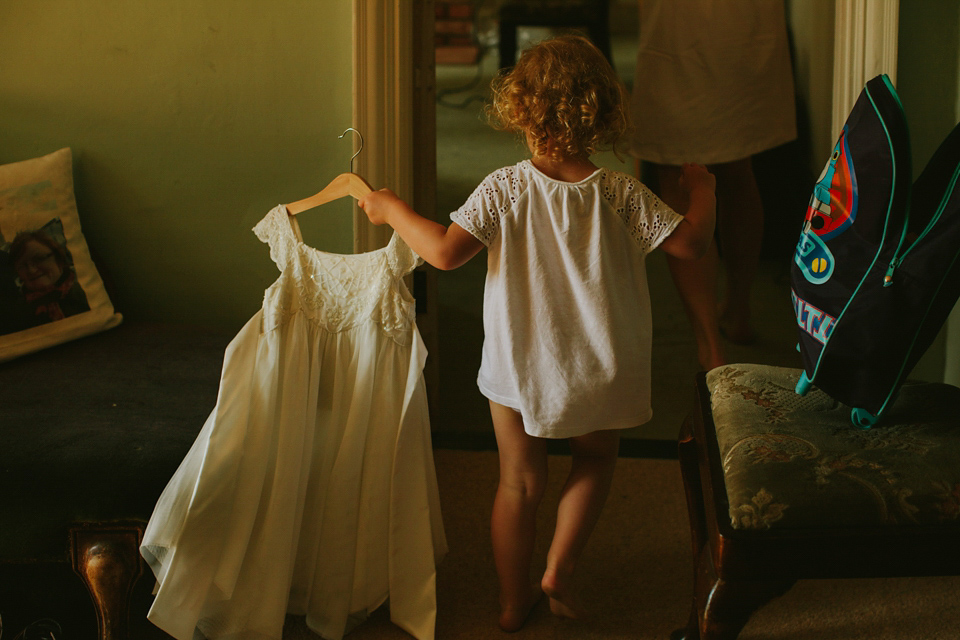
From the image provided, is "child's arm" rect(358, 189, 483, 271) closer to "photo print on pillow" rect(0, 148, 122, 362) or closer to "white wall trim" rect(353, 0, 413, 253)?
"white wall trim" rect(353, 0, 413, 253)

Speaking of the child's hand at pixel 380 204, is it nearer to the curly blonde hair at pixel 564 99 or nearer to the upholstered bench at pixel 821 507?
the curly blonde hair at pixel 564 99

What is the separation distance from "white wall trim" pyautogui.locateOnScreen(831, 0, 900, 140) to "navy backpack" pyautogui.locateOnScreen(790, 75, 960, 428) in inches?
26.2

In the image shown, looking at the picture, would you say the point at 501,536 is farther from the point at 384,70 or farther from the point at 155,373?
the point at 384,70

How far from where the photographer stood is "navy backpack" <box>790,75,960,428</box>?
104 centimetres

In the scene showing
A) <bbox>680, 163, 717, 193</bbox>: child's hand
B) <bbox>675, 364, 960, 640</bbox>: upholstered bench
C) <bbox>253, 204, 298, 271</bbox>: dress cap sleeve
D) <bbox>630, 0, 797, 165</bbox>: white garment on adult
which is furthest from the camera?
<bbox>630, 0, 797, 165</bbox>: white garment on adult

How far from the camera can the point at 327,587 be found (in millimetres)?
1395

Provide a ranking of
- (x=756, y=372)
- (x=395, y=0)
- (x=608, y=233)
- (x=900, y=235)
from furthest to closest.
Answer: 1. (x=395, y=0)
2. (x=756, y=372)
3. (x=608, y=233)
4. (x=900, y=235)

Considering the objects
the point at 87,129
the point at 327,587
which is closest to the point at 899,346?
the point at 327,587

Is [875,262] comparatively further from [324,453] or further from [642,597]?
[324,453]

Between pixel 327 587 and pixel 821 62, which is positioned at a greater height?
pixel 821 62

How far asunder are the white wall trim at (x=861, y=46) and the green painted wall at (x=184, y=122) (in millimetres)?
1108

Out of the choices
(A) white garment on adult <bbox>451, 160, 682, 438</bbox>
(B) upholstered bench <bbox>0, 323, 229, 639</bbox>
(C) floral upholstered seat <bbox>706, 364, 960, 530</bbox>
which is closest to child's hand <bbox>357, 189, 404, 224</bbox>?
(A) white garment on adult <bbox>451, 160, 682, 438</bbox>

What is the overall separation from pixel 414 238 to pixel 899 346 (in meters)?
0.71

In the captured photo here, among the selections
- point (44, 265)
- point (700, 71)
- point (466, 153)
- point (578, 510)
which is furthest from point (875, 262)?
point (466, 153)
